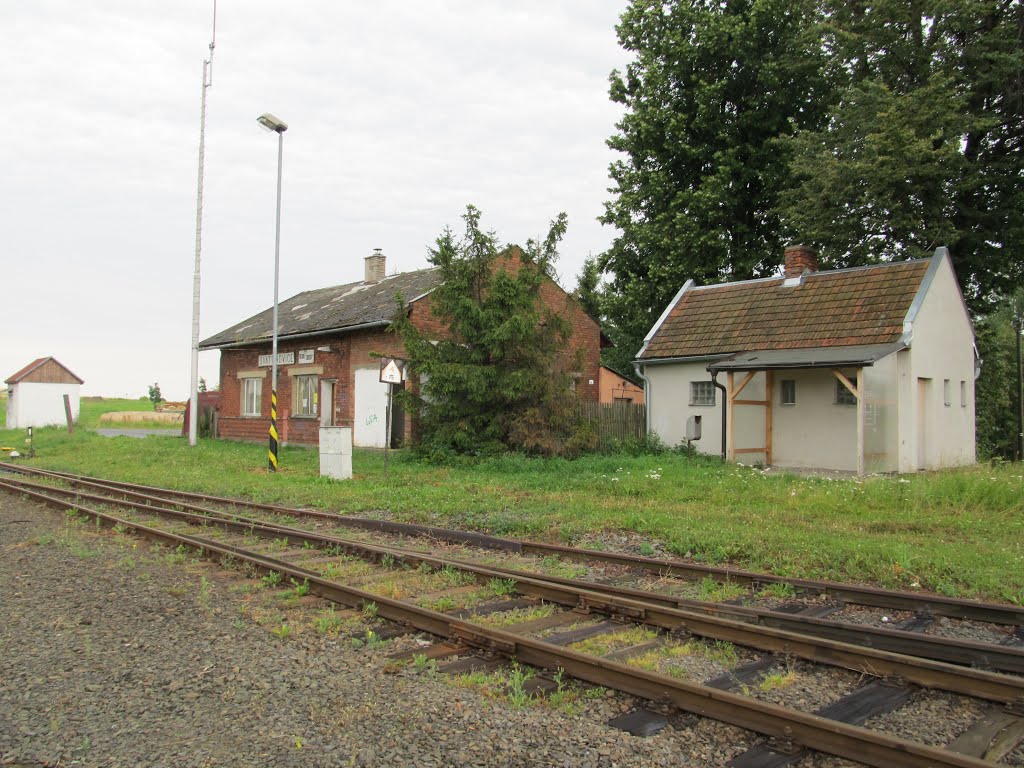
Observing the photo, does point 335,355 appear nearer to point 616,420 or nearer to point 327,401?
point 327,401

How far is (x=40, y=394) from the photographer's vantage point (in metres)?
45.0

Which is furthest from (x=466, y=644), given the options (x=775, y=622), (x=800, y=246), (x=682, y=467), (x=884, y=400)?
(x=800, y=246)

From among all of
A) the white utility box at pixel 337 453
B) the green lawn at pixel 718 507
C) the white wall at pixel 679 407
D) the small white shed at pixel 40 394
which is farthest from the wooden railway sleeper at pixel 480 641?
the small white shed at pixel 40 394

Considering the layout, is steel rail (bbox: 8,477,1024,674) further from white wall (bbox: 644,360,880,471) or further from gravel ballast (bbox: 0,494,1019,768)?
white wall (bbox: 644,360,880,471)

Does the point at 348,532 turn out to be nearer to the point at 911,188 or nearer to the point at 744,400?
the point at 744,400

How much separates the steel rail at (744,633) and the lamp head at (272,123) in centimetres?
1314

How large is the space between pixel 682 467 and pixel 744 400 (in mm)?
3929

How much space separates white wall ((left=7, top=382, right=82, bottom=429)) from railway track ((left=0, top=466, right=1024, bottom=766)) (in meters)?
42.0

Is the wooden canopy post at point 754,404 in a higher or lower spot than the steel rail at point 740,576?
higher

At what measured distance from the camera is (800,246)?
21516mm

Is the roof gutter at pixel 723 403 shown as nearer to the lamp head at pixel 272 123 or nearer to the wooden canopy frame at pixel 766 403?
the wooden canopy frame at pixel 766 403

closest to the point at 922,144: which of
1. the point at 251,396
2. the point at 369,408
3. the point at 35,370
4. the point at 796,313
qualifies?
the point at 796,313

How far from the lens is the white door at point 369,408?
877 inches

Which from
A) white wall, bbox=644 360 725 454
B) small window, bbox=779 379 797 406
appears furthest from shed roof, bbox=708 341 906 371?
white wall, bbox=644 360 725 454
